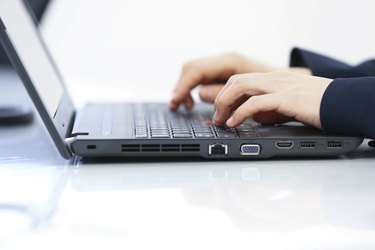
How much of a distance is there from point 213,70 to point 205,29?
2.76ft

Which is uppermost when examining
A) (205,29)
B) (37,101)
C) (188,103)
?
(37,101)

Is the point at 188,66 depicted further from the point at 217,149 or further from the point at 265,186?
the point at 265,186

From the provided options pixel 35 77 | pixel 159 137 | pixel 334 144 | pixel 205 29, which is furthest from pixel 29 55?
pixel 205 29

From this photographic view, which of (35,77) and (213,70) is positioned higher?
(35,77)

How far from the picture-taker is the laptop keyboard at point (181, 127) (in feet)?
2.54

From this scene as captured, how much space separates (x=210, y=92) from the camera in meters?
1.12

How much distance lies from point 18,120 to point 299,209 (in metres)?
0.63

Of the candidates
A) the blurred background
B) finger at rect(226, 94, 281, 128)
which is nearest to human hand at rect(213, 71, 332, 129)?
finger at rect(226, 94, 281, 128)

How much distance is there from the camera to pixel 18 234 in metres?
0.52

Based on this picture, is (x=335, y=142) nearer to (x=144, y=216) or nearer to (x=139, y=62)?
(x=144, y=216)

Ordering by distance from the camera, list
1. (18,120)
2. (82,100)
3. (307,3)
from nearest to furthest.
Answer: (18,120)
(82,100)
(307,3)

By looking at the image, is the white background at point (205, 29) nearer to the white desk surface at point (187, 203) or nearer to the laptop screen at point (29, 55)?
the laptop screen at point (29, 55)

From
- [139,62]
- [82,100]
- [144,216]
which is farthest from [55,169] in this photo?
[139,62]

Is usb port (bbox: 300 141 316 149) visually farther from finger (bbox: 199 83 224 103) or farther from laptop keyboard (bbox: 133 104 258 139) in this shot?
finger (bbox: 199 83 224 103)
